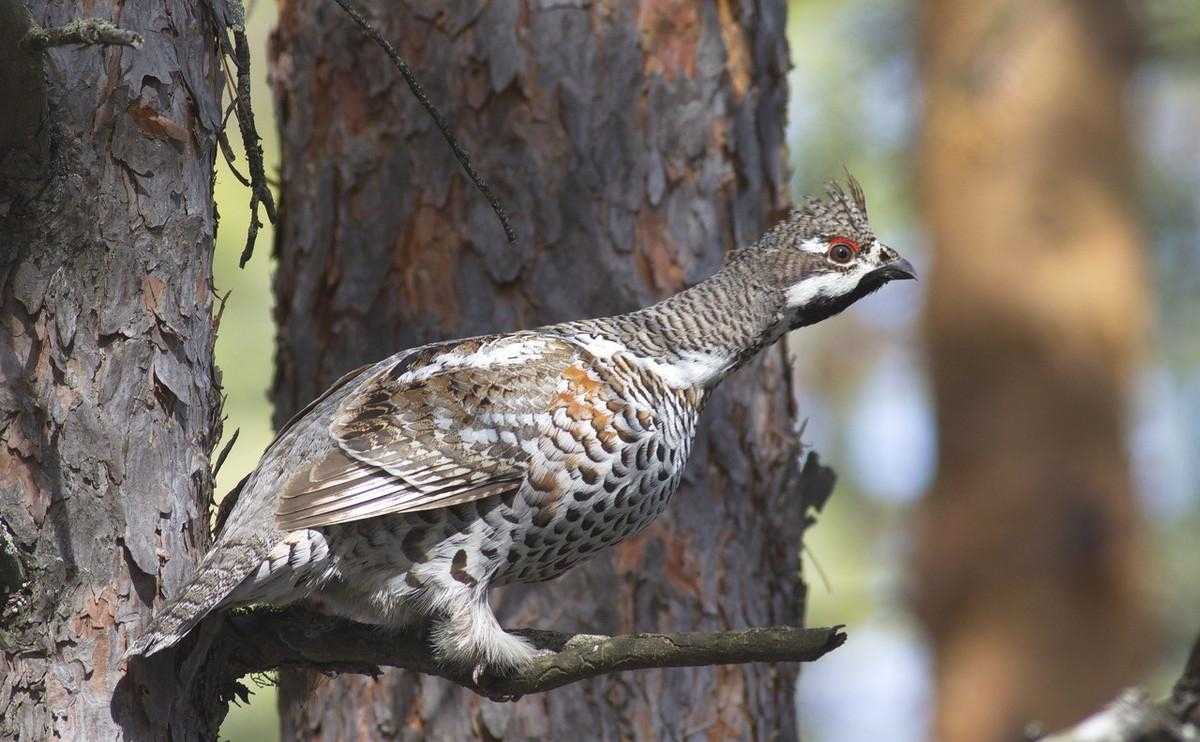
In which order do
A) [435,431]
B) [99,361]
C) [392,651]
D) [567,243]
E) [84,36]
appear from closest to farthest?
[84,36], [99,361], [392,651], [435,431], [567,243]

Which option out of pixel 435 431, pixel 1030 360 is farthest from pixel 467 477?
pixel 1030 360

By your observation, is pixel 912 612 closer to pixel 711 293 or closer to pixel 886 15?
pixel 886 15

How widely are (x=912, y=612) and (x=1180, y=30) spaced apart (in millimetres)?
5271

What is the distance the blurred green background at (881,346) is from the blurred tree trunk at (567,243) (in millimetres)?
3665

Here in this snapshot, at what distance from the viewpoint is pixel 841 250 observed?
13.3 ft

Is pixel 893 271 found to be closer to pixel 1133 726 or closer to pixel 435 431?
pixel 435 431

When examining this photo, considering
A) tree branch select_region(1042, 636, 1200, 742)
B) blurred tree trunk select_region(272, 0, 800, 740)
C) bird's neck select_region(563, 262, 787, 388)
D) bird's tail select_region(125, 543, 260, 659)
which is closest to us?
tree branch select_region(1042, 636, 1200, 742)

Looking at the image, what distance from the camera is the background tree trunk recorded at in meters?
2.89

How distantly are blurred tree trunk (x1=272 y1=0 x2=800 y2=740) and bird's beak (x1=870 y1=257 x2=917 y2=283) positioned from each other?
3.16ft

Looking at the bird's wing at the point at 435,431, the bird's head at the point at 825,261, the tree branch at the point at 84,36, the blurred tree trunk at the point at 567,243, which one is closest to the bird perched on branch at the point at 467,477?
the bird's wing at the point at 435,431

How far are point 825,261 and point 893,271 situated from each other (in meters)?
0.22

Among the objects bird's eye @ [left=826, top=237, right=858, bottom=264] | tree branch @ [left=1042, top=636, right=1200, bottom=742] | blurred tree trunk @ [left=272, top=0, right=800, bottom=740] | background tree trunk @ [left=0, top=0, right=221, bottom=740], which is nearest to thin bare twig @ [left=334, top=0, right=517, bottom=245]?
background tree trunk @ [left=0, top=0, right=221, bottom=740]

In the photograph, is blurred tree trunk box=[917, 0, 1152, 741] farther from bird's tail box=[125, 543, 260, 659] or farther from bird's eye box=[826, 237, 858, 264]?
bird's tail box=[125, 543, 260, 659]

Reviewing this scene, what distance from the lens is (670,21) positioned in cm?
500
